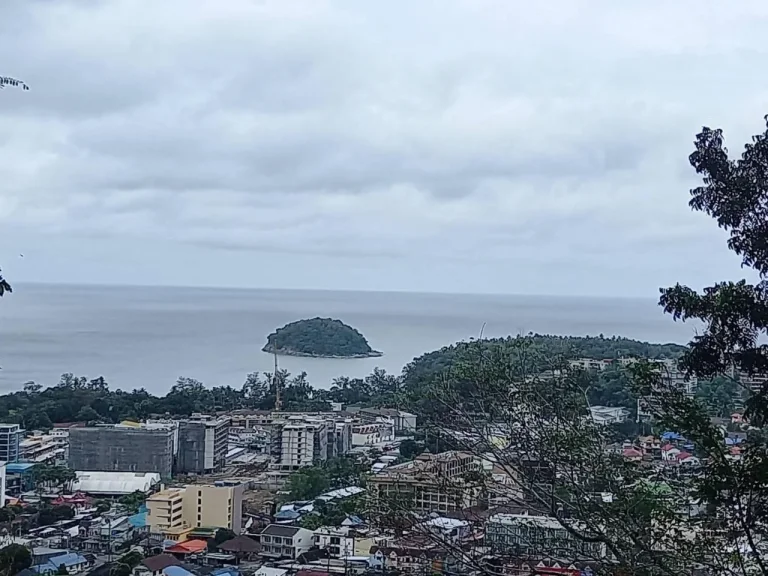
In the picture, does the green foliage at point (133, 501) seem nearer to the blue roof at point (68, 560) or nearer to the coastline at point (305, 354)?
the blue roof at point (68, 560)

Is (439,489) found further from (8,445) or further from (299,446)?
(8,445)

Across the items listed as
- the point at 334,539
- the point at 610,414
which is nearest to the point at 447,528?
the point at 610,414

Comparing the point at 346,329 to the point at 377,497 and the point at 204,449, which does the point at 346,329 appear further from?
the point at 377,497

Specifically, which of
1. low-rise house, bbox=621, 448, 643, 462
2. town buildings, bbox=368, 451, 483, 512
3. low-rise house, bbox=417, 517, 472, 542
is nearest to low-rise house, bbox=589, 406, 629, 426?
low-rise house, bbox=621, 448, 643, 462

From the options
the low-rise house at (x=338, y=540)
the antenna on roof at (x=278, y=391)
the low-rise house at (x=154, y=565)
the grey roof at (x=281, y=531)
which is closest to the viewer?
the low-rise house at (x=338, y=540)

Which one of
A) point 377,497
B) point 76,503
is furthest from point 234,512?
point 377,497

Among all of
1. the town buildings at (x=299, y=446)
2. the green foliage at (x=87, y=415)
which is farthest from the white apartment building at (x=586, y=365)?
the green foliage at (x=87, y=415)
